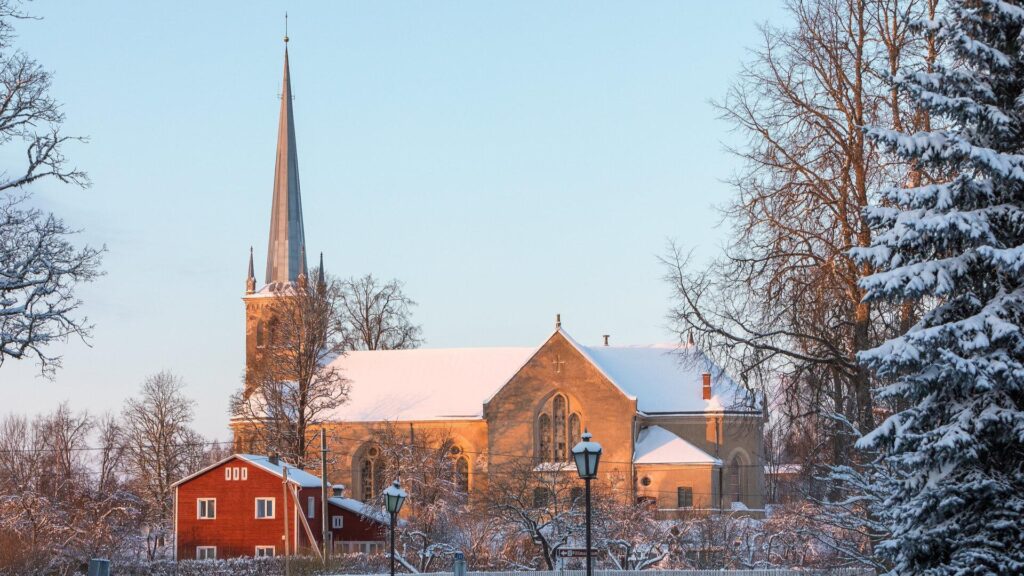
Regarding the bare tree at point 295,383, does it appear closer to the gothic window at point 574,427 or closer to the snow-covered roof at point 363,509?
the snow-covered roof at point 363,509

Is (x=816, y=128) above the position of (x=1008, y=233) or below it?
above

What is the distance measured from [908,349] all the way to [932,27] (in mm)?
3775

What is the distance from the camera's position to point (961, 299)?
13.5 metres

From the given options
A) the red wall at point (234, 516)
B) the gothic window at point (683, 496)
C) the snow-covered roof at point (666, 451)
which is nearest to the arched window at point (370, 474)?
the red wall at point (234, 516)

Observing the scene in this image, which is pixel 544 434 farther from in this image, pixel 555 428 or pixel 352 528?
pixel 352 528

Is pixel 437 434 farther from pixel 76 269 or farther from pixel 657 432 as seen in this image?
pixel 76 269

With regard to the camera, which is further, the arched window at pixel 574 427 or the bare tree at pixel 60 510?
the arched window at pixel 574 427

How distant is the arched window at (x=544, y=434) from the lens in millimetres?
62000

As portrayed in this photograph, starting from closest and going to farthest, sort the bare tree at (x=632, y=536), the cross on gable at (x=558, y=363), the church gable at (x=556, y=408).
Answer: the bare tree at (x=632, y=536)
the church gable at (x=556, y=408)
the cross on gable at (x=558, y=363)

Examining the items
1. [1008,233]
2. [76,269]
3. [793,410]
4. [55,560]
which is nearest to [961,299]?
[1008,233]

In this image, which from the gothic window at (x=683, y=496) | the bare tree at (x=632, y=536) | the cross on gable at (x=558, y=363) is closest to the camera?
the bare tree at (x=632, y=536)

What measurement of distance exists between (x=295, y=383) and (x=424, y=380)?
7653mm

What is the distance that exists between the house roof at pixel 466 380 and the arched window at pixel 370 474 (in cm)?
198

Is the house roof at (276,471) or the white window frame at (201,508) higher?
the house roof at (276,471)
